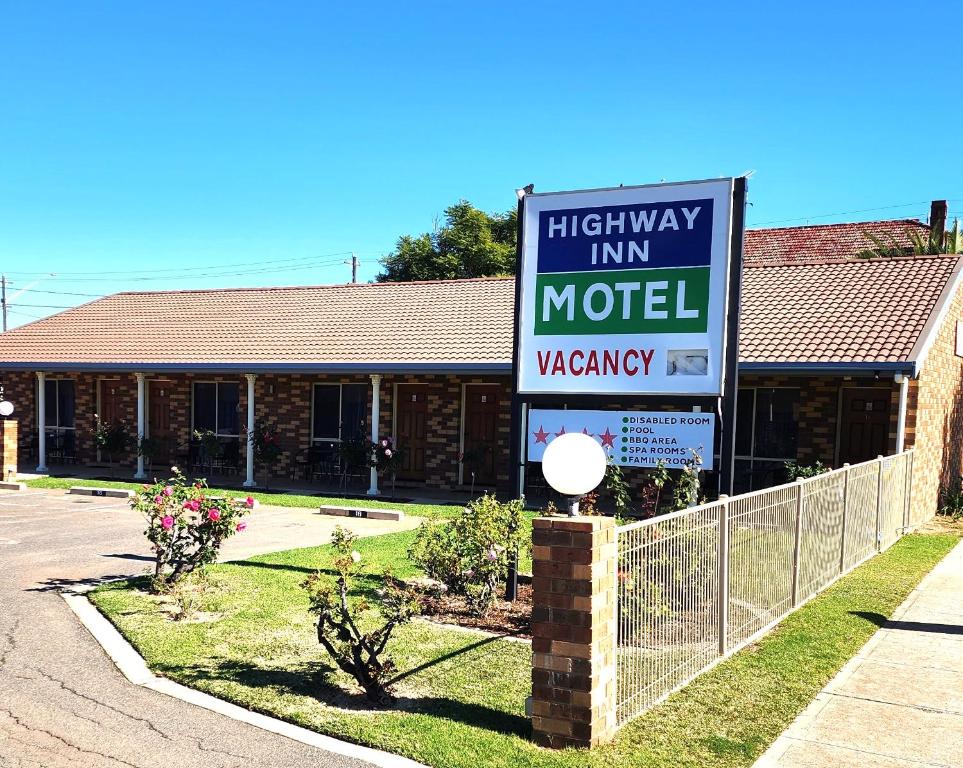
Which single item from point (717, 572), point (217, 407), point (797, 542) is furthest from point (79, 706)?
point (217, 407)

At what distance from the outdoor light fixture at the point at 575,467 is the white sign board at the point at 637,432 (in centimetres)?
314

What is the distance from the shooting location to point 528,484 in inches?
712

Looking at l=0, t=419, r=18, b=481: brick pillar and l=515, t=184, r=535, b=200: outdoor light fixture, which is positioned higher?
l=515, t=184, r=535, b=200: outdoor light fixture

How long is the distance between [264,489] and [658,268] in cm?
1276

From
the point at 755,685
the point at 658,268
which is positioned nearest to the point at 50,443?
the point at 658,268

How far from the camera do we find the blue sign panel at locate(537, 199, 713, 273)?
844 centimetres

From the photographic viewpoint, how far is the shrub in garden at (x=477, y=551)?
8469mm

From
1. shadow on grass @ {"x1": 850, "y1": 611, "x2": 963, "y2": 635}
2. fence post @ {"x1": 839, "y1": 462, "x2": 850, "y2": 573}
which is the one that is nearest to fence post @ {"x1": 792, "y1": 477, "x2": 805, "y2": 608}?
shadow on grass @ {"x1": 850, "y1": 611, "x2": 963, "y2": 635}

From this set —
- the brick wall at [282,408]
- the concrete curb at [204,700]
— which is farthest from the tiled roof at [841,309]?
the concrete curb at [204,700]

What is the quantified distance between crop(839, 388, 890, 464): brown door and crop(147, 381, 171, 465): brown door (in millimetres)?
15988

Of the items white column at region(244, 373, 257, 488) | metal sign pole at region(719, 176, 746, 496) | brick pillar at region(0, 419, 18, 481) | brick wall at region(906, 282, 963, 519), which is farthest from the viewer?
white column at region(244, 373, 257, 488)

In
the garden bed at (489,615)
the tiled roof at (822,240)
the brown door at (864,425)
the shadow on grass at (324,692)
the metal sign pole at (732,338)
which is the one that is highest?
the tiled roof at (822,240)

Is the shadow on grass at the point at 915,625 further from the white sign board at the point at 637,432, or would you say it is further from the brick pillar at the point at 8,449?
the brick pillar at the point at 8,449

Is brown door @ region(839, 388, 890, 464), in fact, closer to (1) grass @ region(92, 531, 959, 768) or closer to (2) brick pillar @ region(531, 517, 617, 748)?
(1) grass @ region(92, 531, 959, 768)
